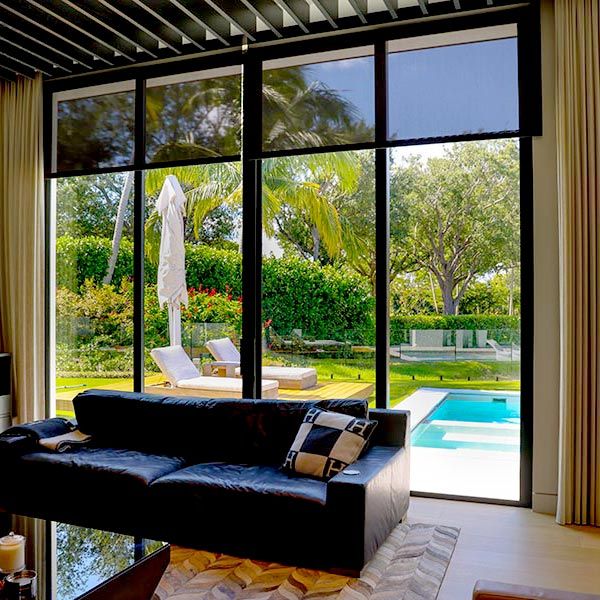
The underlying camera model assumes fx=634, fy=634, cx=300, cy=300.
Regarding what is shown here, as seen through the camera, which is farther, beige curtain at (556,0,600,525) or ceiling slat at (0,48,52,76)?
ceiling slat at (0,48,52,76)

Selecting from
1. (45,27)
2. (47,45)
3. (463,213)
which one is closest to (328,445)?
(463,213)

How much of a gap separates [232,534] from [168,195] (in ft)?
9.25

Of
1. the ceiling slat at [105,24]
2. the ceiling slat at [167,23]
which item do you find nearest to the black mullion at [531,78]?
the ceiling slat at [167,23]

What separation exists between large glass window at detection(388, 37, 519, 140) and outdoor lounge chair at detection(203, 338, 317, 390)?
5.93 ft

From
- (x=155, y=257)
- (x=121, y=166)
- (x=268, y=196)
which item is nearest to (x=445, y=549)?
(x=268, y=196)

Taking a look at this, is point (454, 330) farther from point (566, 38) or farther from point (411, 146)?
point (566, 38)

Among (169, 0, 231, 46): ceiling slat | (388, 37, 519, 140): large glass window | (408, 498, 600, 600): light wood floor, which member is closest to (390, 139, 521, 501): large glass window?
(388, 37, 519, 140): large glass window

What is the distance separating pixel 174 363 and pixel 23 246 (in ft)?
5.55

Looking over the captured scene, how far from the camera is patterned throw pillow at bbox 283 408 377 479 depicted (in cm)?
345

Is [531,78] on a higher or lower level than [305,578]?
higher

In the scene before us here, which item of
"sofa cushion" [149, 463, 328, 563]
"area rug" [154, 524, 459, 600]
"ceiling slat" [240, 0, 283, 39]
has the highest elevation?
"ceiling slat" [240, 0, 283, 39]

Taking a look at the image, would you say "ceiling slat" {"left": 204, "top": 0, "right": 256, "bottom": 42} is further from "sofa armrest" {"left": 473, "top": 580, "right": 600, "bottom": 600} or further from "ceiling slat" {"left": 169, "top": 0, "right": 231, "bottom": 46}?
"sofa armrest" {"left": 473, "top": 580, "right": 600, "bottom": 600}

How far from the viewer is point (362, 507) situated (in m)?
2.99

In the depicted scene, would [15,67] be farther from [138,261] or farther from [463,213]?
[463,213]
